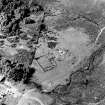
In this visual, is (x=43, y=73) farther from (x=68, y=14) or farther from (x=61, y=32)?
(x=68, y=14)

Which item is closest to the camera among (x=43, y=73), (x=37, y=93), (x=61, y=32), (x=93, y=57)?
(x=37, y=93)

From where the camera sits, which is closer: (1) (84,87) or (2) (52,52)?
(1) (84,87)

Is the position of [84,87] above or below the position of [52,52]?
below

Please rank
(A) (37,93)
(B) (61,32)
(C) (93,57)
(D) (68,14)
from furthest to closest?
(D) (68,14)
(B) (61,32)
(C) (93,57)
(A) (37,93)

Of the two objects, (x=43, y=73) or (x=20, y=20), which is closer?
(x=43, y=73)

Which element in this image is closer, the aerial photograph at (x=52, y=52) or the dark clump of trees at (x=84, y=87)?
the dark clump of trees at (x=84, y=87)

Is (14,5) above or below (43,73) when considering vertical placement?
above

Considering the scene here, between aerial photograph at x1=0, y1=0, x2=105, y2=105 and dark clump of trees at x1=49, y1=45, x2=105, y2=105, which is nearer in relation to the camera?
dark clump of trees at x1=49, y1=45, x2=105, y2=105

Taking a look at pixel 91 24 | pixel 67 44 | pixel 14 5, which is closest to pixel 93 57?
pixel 67 44
